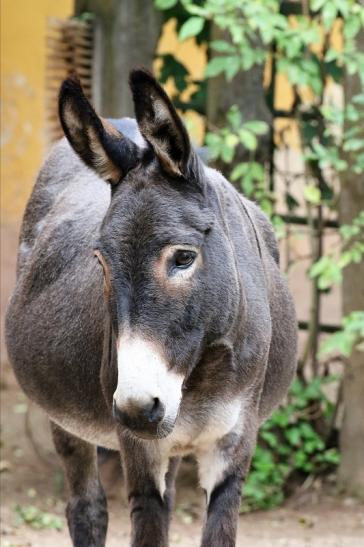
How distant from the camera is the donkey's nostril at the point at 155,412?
276 centimetres

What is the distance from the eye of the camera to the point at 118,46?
646cm

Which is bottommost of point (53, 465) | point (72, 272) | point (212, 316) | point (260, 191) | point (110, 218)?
point (53, 465)

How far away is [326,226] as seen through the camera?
667cm

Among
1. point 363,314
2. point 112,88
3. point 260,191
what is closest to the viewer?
point 363,314

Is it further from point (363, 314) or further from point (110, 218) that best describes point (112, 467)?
point (110, 218)

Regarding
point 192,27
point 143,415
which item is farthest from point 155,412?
point 192,27

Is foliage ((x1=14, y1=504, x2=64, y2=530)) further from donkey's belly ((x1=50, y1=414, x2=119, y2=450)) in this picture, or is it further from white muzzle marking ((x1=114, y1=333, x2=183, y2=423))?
white muzzle marking ((x1=114, y1=333, x2=183, y2=423))

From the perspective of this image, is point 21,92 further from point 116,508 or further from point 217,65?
point 116,508

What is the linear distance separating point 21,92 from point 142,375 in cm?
506

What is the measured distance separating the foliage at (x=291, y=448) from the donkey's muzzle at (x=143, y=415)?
3.45 metres

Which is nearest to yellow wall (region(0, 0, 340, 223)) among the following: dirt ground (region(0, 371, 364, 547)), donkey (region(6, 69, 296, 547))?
dirt ground (region(0, 371, 364, 547))

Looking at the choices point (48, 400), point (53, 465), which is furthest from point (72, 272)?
point (53, 465)

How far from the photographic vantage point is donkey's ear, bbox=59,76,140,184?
2.96 metres

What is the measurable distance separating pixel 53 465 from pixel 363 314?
208 centimetres
